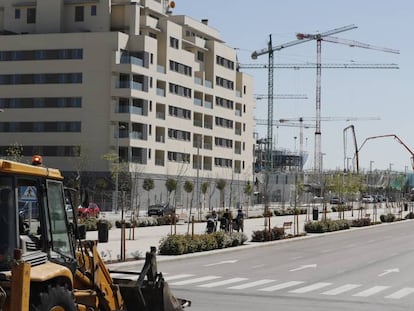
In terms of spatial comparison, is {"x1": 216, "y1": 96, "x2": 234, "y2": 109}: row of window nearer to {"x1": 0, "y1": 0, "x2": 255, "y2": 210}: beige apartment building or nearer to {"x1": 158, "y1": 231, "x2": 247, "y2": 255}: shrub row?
{"x1": 0, "y1": 0, "x2": 255, "y2": 210}: beige apartment building

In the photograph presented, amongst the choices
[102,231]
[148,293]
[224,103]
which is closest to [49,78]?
[224,103]

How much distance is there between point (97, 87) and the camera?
261 ft

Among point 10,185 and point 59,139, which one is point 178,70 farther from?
point 10,185

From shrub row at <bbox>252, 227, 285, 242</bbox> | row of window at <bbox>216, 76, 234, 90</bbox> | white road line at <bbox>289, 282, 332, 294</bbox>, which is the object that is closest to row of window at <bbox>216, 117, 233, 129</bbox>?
row of window at <bbox>216, 76, 234, 90</bbox>

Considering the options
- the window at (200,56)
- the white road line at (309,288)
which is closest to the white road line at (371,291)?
the white road line at (309,288)

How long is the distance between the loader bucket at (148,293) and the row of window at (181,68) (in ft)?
256

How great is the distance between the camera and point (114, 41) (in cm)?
7944

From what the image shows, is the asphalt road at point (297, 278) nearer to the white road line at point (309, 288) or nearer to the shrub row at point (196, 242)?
the white road line at point (309, 288)

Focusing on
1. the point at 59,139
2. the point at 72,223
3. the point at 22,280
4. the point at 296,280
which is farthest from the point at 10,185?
the point at 59,139

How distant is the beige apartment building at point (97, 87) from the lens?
79.3 meters

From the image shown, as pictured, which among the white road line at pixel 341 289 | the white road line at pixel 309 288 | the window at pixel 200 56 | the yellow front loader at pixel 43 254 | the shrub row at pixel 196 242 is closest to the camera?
the yellow front loader at pixel 43 254

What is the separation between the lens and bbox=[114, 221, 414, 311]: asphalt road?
57.6 feet

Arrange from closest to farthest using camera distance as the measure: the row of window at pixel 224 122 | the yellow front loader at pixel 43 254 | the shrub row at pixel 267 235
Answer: the yellow front loader at pixel 43 254, the shrub row at pixel 267 235, the row of window at pixel 224 122

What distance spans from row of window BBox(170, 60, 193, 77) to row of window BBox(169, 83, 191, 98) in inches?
74.3
